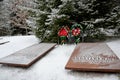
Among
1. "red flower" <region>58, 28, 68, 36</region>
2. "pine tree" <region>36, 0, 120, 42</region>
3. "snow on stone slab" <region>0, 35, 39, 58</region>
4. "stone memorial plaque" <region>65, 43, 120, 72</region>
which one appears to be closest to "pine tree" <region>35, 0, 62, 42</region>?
"pine tree" <region>36, 0, 120, 42</region>

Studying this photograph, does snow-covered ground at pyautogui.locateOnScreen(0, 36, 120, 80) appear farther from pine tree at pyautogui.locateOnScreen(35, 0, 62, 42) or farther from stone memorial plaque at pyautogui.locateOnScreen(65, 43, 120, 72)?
pine tree at pyautogui.locateOnScreen(35, 0, 62, 42)

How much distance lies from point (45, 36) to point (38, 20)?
2.76 ft

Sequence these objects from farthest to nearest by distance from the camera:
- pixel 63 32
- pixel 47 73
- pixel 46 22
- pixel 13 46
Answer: pixel 46 22 → pixel 13 46 → pixel 63 32 → pixel 47 73

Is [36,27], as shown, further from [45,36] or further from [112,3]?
[112,3]

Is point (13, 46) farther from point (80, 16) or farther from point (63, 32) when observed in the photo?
point (80, 16)

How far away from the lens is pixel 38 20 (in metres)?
7.47

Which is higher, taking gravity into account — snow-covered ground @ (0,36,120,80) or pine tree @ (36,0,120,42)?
pine tree @ (36,0,120,42)

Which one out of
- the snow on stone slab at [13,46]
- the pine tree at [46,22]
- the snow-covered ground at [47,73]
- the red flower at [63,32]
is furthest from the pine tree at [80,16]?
the snow-covered ground at [47,73]

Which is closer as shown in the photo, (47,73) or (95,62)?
(47,73)

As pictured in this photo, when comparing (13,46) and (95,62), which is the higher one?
(95,62)

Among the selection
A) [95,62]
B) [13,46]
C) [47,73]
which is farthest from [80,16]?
[47,73]

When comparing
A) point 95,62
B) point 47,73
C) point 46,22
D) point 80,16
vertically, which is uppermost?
point 80,16

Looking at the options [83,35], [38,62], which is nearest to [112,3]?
[83,35]

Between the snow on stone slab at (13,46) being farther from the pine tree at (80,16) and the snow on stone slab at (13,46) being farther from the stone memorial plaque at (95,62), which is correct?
the stone memorial plaque at (95,62)
